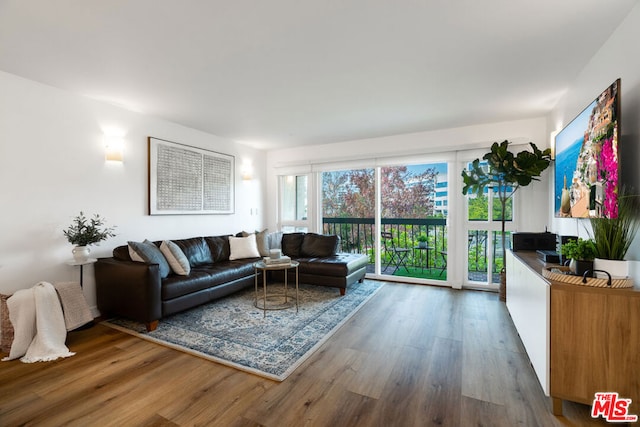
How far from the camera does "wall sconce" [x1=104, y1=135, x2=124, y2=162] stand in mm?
3227

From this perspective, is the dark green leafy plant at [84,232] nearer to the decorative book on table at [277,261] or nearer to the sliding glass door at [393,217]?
the decorative book on table at [277,261]

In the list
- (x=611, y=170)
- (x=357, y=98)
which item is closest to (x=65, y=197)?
(x=357, y=98)

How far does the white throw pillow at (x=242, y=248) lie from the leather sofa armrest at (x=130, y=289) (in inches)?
57.2

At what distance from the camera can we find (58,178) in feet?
9.34

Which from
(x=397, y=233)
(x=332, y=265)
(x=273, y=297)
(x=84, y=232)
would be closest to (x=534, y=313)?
(x=332, y=265)

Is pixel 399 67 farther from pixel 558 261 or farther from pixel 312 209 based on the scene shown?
pixel 312 209

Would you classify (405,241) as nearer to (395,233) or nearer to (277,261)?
(395,233)

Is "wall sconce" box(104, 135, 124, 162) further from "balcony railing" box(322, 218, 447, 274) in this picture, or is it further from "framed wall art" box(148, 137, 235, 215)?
"balcony railing" box(322, 218, 447, 274)

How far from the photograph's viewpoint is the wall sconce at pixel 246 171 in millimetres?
5184

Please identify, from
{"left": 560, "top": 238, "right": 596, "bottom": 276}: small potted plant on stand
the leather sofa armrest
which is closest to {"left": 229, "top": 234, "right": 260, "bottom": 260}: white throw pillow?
the leather sofa armrest

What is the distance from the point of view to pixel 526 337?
6.93 feet

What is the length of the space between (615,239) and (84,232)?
4.19 m

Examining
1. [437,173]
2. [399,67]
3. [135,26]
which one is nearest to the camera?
[135,26]

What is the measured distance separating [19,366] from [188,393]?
1449mm
